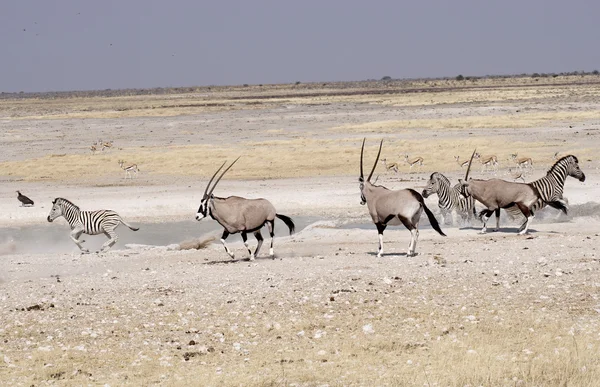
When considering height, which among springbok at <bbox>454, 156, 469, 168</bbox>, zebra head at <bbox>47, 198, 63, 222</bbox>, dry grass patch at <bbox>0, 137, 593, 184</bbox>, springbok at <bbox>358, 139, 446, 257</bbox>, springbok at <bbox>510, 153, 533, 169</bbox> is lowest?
dry grass patch at <bbox>0, 137, 593, 184</bbox>

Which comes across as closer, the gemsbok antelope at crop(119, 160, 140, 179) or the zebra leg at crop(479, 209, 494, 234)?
the zebra leg at crop(479, 209, 494, 234)

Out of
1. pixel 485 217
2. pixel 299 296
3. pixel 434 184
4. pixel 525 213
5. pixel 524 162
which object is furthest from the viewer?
pixel 524 162

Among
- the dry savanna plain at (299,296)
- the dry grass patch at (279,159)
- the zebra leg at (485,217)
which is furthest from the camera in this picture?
the dry grass patch at (279,159)

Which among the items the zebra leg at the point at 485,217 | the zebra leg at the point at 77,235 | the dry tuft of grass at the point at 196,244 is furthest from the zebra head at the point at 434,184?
the zebra leg at the point at 77,235

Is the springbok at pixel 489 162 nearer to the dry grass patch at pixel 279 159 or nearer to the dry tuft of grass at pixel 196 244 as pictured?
the dry grass patch at pixel 279 159

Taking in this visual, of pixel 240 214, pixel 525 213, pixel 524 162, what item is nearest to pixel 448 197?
pixel 525 213

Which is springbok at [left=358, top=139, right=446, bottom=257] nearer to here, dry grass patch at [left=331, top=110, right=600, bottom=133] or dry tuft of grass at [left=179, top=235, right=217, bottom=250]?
dry tuft of grass at [left=179, top=235, right=217, bottom=250]

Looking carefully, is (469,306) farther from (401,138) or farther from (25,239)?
(401,138)

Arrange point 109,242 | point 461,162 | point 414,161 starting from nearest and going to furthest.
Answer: point 109,242 < point 414,161 < point 461,162

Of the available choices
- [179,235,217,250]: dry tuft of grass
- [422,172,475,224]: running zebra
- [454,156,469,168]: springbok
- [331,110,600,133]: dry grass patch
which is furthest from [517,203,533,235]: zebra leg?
[331,110,600,133]: dry grass patch

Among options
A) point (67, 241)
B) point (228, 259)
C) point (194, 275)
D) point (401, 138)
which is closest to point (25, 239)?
point (67, 241)

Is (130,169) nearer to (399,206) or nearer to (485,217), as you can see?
(485,217)

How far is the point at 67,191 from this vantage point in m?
28.8

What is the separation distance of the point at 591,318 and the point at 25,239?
1440 cm
